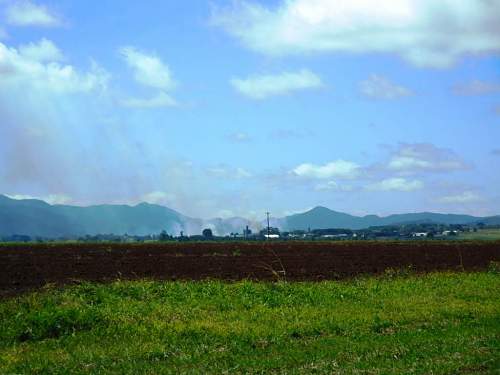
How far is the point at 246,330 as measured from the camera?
16297mm

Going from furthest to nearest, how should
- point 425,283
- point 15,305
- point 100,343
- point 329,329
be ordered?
point 425,283 → point 15,305 → point 329,329 → point 100,343

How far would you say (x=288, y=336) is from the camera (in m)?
15.9

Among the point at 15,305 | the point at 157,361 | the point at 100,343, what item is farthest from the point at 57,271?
the point at 157,361

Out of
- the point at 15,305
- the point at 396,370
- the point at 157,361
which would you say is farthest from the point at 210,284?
the point at 396,370

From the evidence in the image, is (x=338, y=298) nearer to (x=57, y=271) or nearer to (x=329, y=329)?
(x=329, y=329)

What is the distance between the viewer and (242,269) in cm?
3750

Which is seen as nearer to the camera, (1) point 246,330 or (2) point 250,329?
(1) point 246,330

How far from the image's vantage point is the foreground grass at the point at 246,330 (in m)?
12.4

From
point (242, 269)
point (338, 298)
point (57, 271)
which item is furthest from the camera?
point (242, 269)

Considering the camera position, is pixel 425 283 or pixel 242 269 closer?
pixel 425 283

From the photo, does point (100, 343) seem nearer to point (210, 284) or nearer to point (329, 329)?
point (329, 329)

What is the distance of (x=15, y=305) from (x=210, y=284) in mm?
8548

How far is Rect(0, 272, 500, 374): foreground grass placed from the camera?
12.4 meters

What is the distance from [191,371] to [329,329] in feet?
20.2
